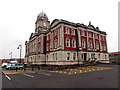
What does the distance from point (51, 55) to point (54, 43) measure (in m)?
4.42

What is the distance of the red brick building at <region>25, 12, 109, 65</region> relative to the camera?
30578mm

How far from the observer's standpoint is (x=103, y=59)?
136ft

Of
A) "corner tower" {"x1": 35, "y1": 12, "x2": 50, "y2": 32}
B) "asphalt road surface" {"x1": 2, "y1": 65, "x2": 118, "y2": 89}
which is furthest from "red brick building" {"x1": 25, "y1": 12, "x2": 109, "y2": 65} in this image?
Result: "asphalt road surface" {"x1": 2, "y1": 65, "x2": 118, "y2": 89}

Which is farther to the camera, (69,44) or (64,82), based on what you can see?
(69,44)

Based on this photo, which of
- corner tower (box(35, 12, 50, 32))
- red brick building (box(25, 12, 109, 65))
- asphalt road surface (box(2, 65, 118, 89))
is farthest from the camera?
corner tower (box(35, 12, 50, 32))

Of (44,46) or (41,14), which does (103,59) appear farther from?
(41,14)

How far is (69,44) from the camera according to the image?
31797 mm

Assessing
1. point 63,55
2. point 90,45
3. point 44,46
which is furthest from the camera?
point 44,46

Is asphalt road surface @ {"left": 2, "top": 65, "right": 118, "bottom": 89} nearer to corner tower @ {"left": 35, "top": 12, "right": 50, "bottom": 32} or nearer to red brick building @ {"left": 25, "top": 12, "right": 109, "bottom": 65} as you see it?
red brick building @ {"left": 25, "top": 12, "right": 109, "bottom": 65}

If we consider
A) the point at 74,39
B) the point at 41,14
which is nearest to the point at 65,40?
the point at 74,39

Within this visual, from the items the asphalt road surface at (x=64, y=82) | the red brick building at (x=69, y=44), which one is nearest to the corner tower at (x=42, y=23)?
the red brick building at (x=69, y=44)

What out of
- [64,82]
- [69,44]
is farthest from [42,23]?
[64,82]

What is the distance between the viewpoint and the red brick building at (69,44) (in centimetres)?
3058

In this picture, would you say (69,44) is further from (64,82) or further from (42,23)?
(42,23)
